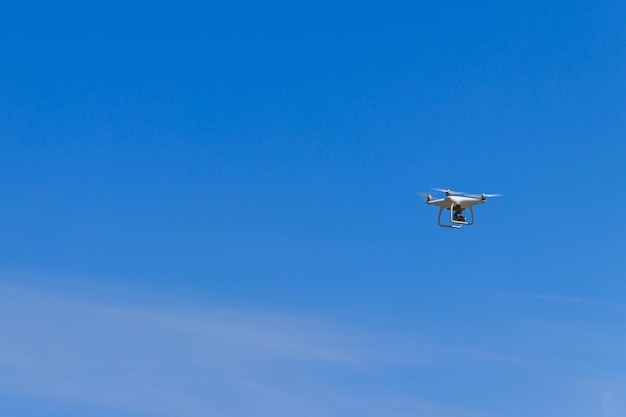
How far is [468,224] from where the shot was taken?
569 ft

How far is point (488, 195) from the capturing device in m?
174

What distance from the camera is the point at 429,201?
18012 centimetres

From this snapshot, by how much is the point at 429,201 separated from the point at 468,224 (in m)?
10.4

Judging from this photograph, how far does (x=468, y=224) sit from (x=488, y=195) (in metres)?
6.89

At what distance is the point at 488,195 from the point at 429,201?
39.3 feet
